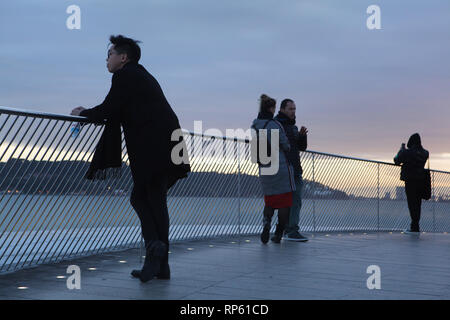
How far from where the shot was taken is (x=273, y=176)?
300 inches

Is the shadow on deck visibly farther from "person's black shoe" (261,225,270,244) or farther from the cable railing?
the cable railing

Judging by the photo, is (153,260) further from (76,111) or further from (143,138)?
(76,111)

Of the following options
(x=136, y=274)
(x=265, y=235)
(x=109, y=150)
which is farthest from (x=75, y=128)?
(x=265, y=235)

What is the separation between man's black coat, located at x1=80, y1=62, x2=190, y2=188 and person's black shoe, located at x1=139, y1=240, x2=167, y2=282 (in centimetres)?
48

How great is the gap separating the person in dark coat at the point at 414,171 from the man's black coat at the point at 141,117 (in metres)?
8.12

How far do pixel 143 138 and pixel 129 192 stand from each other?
250 centimetres

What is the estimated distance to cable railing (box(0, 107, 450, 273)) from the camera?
16.8 ft

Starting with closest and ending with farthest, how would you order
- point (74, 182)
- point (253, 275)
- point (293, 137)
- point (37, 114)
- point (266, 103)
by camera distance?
1. point (37, 114)
2. point (253, 275)
3. point (74, 182)
4. point (266, 103)
5. point (293, 137)

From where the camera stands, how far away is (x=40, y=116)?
5004 millimetres

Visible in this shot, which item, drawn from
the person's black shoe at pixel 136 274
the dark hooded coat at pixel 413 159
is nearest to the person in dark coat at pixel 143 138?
the person's black shoe at pixel 136 274
